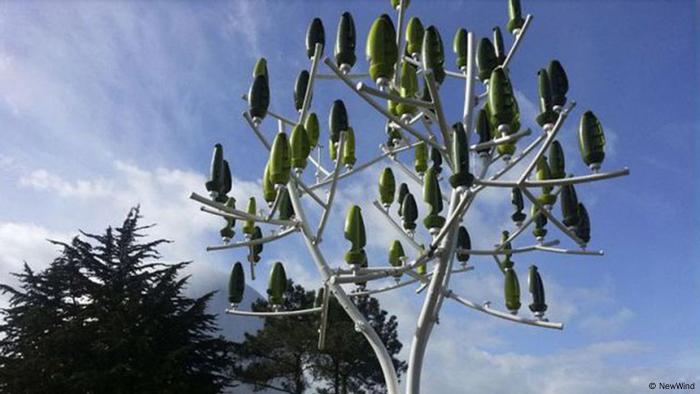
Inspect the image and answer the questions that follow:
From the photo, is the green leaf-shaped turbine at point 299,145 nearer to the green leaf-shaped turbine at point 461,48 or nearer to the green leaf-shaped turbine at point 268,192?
the green leaf-shaped turbine at point 268,192

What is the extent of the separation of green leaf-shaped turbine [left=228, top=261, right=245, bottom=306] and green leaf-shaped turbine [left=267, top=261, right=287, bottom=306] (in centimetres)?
40

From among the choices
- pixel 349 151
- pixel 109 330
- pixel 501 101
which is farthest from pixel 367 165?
pixel 109 330

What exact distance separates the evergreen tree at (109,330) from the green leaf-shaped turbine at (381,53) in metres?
13.4

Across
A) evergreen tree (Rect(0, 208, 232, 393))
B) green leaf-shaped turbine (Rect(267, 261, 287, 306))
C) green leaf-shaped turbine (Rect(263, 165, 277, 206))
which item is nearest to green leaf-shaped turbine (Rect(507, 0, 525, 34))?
green leaf-shaped turbine (Rect(263, 165, 277, 206))

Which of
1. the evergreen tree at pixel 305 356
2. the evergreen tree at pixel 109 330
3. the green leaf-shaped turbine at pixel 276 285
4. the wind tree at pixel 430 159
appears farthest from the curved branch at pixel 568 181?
the evergreen tree at pixel 305 356

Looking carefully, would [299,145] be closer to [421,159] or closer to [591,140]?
[421,159]

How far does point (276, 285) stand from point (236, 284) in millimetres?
573

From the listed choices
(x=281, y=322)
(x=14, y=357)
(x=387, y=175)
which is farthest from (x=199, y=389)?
(x=387, y=175)

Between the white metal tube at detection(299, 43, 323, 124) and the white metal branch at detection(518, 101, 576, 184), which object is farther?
the white metal tube at detection(299, 43, 323, 124)

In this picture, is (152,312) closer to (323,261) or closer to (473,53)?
(323,261)

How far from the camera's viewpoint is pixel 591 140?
5.86 meters

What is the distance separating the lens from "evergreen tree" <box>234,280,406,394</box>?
81.7 ft

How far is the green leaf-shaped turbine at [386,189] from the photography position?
29.1 ft

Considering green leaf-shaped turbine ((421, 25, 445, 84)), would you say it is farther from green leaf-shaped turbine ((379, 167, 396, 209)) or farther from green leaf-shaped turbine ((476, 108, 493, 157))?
green leaf-shaped turbine ((379, 167, 396, 209))
